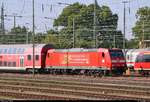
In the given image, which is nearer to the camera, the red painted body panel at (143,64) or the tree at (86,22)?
the red painted body panel at (143,64)

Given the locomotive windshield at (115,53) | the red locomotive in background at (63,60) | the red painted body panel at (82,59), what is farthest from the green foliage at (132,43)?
the locomotive windshield at (115,53)

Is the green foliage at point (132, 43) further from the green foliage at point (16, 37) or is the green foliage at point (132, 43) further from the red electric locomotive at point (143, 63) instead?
the red electric locomotive at point (143, 63)

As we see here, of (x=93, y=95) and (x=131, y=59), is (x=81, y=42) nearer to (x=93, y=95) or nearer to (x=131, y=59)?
(x=131, y=59)

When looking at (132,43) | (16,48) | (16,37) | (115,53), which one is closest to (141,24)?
(132,43)

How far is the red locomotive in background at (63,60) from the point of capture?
146 ft

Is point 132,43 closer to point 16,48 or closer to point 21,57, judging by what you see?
point 16,48

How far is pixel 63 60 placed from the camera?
161 feet

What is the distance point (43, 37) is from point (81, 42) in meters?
18.6

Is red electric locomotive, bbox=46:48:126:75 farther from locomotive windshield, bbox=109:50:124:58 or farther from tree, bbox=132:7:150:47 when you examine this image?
tree, bbox=132:7:150:47

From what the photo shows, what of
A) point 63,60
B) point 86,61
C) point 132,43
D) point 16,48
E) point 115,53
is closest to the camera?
point 115,53

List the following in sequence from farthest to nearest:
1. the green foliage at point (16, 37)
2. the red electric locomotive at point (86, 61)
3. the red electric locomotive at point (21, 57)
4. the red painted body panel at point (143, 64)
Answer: the green foliage at point (16, 37), the red electric locomotive at point (21, 57), the red painted body panel at point (143, 64), the red electric locomotive at point (86, 61)

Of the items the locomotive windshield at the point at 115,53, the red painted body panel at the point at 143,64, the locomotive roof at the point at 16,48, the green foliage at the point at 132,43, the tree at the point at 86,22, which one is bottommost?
the red painted body panel at the point at 143,64

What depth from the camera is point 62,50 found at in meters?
49.8

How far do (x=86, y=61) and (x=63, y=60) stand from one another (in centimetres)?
383
